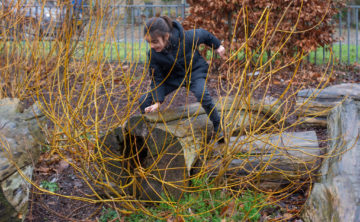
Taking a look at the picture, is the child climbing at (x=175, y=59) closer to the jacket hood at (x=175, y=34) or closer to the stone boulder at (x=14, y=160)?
the jacket hood at (x=175, y=34)

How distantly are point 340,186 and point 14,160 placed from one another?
2.07 m

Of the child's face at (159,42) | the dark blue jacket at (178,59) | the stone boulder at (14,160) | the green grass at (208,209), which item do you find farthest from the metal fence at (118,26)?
the green grass at (208,209)

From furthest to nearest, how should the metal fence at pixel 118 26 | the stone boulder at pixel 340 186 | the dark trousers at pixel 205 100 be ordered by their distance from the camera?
1. the dark trousers at pixel 205 100
2. the metal fence at pixel 118 26
3. the stone boulder at pixel 340 186

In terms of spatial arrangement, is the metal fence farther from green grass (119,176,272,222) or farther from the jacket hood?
green grass (119,176,272,222)

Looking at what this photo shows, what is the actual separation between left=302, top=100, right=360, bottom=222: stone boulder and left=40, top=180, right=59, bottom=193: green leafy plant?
2.13 m

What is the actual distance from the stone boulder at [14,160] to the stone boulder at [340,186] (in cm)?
173

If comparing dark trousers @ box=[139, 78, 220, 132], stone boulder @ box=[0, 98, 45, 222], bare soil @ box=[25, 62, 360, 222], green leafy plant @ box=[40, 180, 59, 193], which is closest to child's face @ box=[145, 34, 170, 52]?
dark trousers @ box=[139, 78, 220, 132]

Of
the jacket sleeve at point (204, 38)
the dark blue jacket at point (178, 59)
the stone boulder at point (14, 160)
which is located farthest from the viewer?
the jacket sleeve at point (204, 38)

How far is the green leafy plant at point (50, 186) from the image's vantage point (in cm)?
354

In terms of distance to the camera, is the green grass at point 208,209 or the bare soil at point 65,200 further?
the bare soil at point 65,200

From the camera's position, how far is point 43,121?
4078 millimetres

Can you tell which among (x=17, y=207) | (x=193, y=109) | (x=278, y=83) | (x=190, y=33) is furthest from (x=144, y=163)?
(x=278, y=83)

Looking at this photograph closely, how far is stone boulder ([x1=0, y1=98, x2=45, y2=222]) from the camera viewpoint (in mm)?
2494


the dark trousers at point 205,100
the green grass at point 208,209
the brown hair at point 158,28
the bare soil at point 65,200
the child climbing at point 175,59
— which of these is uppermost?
the brown hair at point 158,28
